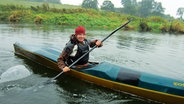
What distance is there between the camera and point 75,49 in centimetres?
680

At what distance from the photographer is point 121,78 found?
19.9 ft

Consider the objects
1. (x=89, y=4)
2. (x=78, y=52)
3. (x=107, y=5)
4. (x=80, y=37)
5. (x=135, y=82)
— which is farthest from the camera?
(x=107, y=5)

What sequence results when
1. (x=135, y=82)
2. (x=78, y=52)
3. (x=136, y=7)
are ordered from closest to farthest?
1. (x=135, y=82)
2. (x=78, y=52)
3. (x=136, y=7)

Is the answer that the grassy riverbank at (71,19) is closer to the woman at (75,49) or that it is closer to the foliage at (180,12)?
the woman at (75,49)

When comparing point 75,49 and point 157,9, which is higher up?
point 75,49

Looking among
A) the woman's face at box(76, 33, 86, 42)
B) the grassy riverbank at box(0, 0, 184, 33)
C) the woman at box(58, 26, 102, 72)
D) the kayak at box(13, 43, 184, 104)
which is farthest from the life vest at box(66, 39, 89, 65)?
the grassy riverbank at box(0, 0, 184, 33)

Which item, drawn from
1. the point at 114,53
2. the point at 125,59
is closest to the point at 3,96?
the point at 125,59

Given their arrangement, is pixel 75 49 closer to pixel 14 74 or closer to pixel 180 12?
pixel 14 74

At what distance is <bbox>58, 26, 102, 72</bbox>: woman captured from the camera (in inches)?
261

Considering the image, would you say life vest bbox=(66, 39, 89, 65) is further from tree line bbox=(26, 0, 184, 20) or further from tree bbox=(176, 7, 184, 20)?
tree bbox=(176, 7, 184, 20)

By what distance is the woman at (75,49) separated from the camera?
6641 mm

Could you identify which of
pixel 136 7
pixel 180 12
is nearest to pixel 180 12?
pixel 180 12

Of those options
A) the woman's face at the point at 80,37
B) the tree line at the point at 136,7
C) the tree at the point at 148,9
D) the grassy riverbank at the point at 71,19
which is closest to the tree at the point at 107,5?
the tree line at the point at 136,7

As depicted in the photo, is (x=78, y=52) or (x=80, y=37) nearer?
(x=80, y=37)
